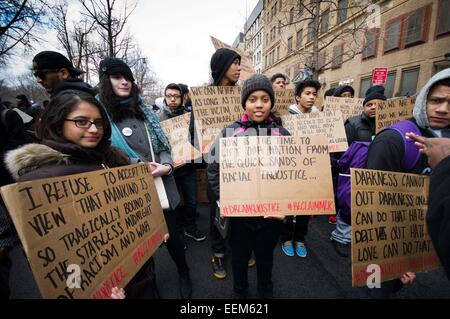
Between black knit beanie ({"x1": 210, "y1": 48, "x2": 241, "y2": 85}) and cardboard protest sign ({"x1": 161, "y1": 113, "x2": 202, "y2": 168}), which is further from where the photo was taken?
cardboard protest sign ({"x1": 161, "y1": 113, "x2": 202, "y2": 168})

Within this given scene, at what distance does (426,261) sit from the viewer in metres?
1.45

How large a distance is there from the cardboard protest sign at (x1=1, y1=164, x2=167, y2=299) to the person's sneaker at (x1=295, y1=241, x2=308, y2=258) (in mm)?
2383

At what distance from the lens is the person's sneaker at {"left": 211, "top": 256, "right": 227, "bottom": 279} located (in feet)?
8.53

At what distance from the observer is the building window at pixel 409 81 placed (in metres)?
12.1

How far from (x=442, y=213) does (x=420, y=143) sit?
639 mm

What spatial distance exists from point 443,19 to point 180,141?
52.6 ft

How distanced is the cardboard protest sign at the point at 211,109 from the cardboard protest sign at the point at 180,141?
1.26 feet

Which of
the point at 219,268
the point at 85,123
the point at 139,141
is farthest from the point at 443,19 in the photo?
the point at 85,123

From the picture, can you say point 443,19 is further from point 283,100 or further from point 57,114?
point 57,114

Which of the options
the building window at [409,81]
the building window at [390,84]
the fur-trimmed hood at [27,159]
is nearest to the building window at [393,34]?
the building window at [390,84]

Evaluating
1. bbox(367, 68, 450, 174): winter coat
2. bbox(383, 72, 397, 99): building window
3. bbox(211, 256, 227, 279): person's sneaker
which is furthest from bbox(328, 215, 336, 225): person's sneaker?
bbox(383, 72, 397, 99): building window

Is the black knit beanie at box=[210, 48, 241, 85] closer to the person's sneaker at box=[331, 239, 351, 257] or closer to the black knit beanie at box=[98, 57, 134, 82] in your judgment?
the black knit beanie at box=[98, 57, 134, 82]

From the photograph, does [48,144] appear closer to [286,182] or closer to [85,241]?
[85,241]

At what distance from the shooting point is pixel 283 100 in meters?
3.47
